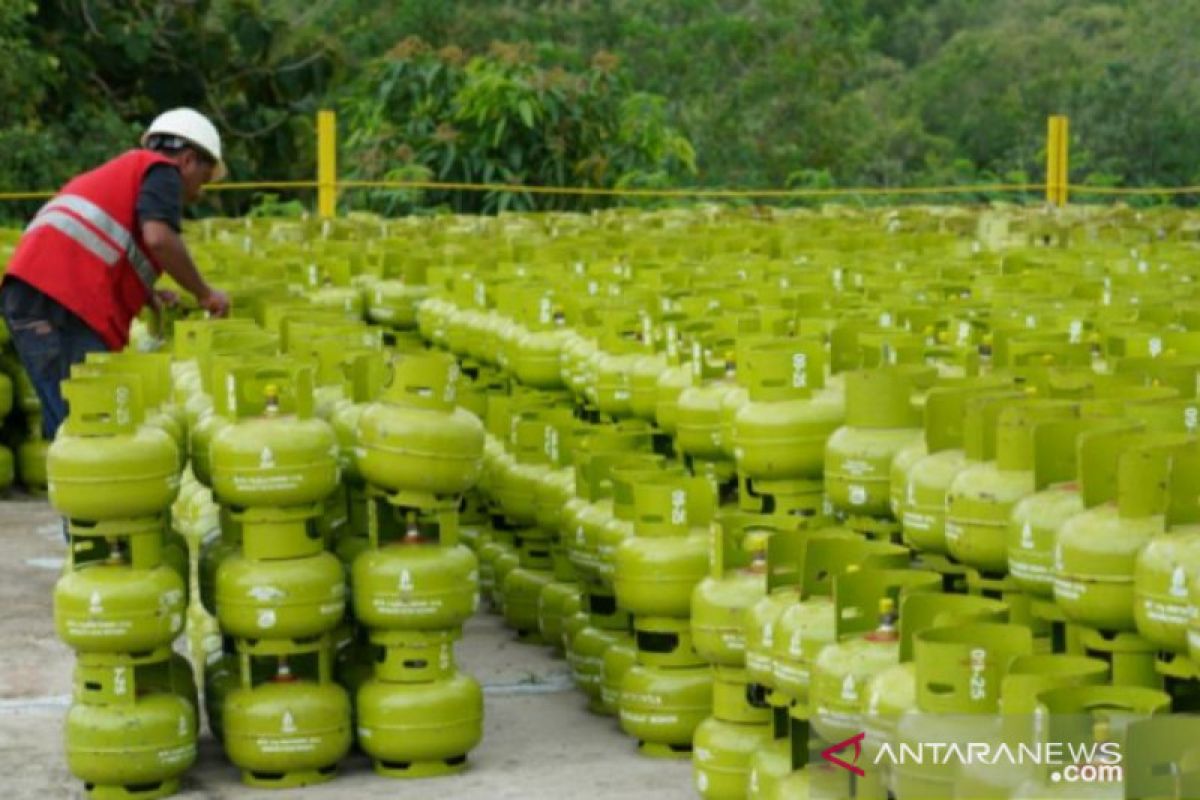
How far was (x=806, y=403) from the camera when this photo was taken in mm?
7918

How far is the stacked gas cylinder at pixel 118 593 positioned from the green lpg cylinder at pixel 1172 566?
3.28 meters

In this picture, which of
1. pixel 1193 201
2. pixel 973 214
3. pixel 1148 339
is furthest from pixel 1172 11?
pixel 1148 339

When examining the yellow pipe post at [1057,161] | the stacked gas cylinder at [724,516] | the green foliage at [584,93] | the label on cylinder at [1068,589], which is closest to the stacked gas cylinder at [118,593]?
the stacked gas cylinder at [724,516]

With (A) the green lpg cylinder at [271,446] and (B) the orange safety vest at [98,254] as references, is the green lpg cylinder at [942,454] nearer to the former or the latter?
(A) the green lpg cylinder at [271,446]

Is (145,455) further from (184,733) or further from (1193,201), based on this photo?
(1193,201)

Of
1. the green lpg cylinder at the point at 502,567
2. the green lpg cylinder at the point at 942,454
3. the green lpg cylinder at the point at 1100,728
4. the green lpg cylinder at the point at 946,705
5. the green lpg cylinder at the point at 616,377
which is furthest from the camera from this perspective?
the green lpg cylinder at the point at 502,567

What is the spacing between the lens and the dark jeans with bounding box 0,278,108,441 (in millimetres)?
10672

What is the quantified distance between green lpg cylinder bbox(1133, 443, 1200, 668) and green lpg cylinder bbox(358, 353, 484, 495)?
280 cm

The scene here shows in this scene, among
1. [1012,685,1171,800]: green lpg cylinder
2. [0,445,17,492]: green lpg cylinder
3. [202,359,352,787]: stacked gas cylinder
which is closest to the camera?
[1012,685,1171,800]: green lpg cylinder

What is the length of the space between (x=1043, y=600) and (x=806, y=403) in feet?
5.86

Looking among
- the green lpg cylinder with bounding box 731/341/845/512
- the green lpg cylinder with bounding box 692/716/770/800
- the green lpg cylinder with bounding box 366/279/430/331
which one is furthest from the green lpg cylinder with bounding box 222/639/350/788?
the green lpg cylinder with bounding box 366/279/430/331

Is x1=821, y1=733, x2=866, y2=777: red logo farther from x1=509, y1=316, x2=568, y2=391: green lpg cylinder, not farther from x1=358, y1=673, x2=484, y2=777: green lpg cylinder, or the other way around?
x1=509, y1=316, x2=568, y2=391: green lpg cylinder

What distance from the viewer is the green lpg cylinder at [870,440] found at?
7.36m

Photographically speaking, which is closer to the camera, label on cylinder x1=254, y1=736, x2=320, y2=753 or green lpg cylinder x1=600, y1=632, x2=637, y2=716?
label on cylinder x1=254, y1=736, x2=320, y2=753
